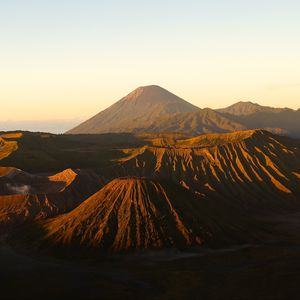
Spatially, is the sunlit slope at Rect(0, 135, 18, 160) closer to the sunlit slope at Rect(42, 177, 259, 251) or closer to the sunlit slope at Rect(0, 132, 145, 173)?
the sunlit slope at Rect(0, 132, 145, 173)

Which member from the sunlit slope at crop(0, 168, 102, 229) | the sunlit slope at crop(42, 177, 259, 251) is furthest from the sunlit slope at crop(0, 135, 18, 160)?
the sunlit slope at crop(42, 177, 259, 251)

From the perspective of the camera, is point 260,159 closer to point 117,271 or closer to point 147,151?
point 147,151

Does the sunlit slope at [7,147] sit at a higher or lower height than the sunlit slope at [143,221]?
higher

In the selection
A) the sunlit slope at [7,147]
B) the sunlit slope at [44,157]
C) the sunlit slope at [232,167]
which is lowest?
the sunlit slope at [232,167]

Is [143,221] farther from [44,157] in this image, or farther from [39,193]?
[44,157]

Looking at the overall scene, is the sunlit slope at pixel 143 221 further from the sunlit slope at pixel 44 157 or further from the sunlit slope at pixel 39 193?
the sunlit slope at pixel 44 157

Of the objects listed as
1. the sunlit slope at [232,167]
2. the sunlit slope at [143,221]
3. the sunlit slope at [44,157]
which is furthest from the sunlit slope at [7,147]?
the sunlit slope at [143,221]
